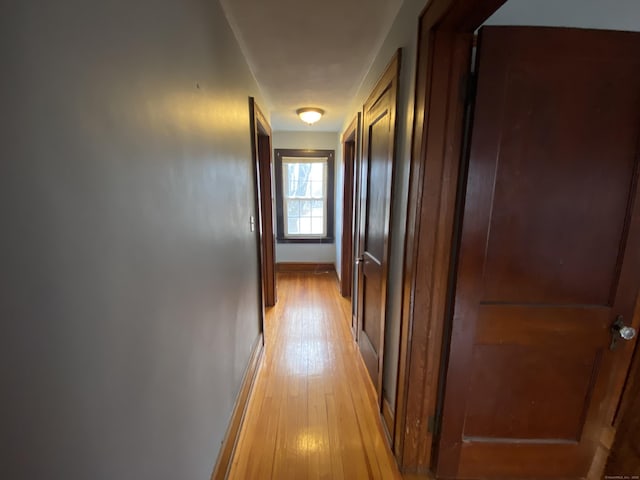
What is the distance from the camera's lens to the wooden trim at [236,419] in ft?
4.44

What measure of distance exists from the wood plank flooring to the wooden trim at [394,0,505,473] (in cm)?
26

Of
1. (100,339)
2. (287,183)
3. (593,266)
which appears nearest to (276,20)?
(100,339)

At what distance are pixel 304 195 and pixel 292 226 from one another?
57 centimetres

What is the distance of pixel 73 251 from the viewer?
20.6 inches

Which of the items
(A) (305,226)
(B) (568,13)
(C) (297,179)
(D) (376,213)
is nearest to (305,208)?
(A) (305,226)

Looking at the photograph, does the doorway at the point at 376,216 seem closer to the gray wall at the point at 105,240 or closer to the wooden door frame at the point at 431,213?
the wooden door frame at the point at 431,213

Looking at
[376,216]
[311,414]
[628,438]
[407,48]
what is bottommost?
[311,414]

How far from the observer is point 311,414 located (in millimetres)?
1834

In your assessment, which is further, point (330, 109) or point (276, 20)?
point (330, 109)

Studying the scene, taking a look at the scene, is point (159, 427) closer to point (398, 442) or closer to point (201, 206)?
point (201, 206)

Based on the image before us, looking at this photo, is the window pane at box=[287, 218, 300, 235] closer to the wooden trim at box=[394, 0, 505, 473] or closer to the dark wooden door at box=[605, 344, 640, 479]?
the wooden trim at box=[394, 0, 505, 473]

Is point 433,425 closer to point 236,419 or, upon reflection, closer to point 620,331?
point 620,331

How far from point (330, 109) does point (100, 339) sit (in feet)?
10.7

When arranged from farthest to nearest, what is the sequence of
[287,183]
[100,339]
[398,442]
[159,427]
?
[287,183], [398,442], [159,427], [100,339]
